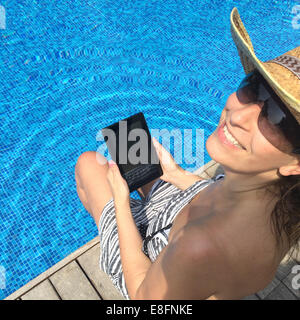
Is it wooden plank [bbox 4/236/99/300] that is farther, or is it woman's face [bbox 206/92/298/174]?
wooden plank [bbox 4/236/99/300]

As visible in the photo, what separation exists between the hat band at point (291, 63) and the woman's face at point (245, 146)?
0.56ft

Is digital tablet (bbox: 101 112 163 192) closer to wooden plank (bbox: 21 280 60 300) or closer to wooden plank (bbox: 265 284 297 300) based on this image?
wooden plank (bbox: 21 280 60 300)

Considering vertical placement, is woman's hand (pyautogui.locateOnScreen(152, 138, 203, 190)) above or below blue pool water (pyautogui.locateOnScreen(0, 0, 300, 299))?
below

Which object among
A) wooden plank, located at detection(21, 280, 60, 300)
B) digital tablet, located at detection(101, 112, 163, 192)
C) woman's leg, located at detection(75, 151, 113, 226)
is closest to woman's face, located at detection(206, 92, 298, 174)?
digital tablet, located at detection(101, 112, 163, 192)

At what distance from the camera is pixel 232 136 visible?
1.37m

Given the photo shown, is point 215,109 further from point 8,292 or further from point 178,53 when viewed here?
point 8,292

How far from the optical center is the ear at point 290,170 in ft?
4.01

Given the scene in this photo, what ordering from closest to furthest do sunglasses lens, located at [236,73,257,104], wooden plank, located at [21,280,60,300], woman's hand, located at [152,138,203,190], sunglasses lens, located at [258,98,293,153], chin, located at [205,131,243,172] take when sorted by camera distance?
sunglasses lens, located at [258,98,293,153] → sunglasses lens, located at [236,73,257,104] → chin, located at [205,131,243,172] → woman's hand, located at [152,138,203,190] → wooden plank, located at [21,280,60,300]

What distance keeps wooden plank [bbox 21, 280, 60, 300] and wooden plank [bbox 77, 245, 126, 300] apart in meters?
0.29

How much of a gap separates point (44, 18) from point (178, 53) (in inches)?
81.5

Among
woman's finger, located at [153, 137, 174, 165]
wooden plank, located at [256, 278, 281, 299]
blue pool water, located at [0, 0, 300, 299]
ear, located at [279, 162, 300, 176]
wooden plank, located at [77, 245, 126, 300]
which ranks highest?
blue pool water, located at [0, 0, 300, 299]

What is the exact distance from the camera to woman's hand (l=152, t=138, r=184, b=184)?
2270mm

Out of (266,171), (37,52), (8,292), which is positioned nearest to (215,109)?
(37,52)
